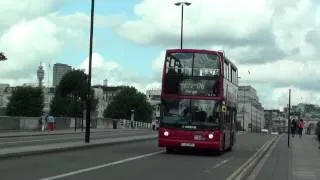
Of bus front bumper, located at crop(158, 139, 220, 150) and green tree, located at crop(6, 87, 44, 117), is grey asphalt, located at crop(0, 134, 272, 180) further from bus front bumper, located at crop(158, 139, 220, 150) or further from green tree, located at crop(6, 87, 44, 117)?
green tree, located at crop(6, 87, 44, 117)

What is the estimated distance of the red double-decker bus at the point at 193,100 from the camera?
2891 centimetres

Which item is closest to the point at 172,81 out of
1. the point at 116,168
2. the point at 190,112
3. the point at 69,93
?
the point at 190,112

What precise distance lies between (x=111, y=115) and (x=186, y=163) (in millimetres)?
147082

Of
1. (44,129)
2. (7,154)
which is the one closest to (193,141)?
(7,154)

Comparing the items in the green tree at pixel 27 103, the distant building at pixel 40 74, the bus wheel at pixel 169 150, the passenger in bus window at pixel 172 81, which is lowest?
the bus wheel at pixel 169 150

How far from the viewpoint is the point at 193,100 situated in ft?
95.5

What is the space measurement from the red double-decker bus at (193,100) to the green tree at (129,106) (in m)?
141

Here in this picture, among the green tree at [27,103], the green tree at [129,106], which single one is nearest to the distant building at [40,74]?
the green tree at [129,106]

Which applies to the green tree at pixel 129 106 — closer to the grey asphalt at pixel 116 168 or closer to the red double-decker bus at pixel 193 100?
the red double-decker bus at pixel 193 100

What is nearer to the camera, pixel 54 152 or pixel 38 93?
pixel 54 152

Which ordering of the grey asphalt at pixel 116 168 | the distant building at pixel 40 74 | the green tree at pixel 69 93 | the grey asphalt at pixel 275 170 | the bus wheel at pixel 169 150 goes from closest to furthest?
the grey asphalt at pixel 116 168, the grey asphalt at pixel 275 170, the bus wheel at pixel 169 150, the green tree at pixel 69 93, the distant building at pixel 40 74

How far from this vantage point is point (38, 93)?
124 m

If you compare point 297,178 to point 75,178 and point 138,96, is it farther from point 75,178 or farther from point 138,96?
point 138,96

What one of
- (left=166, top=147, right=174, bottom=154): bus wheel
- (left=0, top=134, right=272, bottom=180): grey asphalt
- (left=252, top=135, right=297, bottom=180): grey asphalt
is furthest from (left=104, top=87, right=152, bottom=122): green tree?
(left=0, top=134, right=272, bottom=180): grey asphalt
